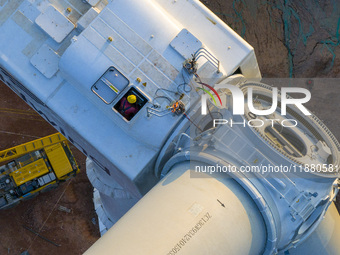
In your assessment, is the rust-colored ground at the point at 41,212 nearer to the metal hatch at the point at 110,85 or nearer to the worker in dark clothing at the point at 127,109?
the metal hatch at the point at 110,85

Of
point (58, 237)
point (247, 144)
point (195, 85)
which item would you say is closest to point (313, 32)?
point (195, 85)

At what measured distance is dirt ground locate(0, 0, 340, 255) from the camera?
25.8 meters

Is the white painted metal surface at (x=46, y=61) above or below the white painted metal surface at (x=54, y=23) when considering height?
below

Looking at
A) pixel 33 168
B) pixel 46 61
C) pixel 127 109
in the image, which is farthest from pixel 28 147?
pixel 127 109

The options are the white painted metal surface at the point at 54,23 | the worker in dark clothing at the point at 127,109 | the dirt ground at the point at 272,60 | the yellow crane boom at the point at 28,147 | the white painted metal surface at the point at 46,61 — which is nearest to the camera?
the worker in dark clothing at the point at 127,109

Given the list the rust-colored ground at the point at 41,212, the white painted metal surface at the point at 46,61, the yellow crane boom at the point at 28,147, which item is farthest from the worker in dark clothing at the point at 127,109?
the rust-colored ground at the point at 41,212

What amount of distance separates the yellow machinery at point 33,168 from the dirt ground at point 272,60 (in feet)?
4.52

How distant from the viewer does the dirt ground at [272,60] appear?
84.5 feet

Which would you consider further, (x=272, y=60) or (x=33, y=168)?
(x=272, y=60)

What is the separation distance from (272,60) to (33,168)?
18053 millimetres

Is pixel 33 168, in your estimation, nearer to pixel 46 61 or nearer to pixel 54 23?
pixel 46 61

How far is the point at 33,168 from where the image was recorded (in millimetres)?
24453

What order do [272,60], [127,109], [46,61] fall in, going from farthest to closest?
[272,60] → [46,61] → [127,109]

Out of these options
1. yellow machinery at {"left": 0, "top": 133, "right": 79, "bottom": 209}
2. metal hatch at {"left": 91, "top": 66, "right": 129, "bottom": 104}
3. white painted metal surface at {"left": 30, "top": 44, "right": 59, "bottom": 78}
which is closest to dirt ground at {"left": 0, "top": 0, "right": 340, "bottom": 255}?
yellow machinery at {"left": 0, "top": 133, "right": 79, "bottom": 209}
